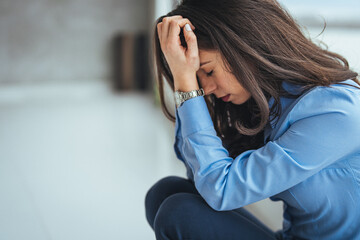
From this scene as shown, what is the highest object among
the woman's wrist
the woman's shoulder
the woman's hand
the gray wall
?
the woman's hand

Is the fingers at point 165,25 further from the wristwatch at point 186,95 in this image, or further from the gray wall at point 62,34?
the gray wall at point 62,34

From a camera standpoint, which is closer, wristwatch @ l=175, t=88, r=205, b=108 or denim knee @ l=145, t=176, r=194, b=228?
wristwatch @ l=175, t=88, r=205, b=108

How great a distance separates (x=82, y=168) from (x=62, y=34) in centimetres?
277

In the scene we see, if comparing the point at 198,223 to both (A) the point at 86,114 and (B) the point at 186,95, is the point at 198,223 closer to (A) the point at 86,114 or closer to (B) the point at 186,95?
(B) the point at 186,95

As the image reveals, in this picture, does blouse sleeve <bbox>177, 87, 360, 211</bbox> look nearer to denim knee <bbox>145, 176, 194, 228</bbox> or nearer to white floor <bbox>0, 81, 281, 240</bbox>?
denim knee <bbox>145, 176, 194, 228</bbox>

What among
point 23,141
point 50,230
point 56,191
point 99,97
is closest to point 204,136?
point 50,230

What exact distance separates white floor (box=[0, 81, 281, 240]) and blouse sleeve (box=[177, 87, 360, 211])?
81 centimetres

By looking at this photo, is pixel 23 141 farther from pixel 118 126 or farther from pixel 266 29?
pixel 266 29

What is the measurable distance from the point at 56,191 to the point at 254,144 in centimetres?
127

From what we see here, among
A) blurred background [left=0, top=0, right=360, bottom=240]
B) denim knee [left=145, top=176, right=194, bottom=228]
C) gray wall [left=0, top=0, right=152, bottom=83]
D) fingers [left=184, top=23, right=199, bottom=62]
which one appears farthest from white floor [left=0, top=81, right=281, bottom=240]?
fingers [left=184, top=23, right=199, bottom=62]

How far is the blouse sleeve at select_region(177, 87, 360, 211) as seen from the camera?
852mm

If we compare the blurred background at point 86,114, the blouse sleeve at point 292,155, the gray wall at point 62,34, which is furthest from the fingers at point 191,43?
the gray wall at point 62,34

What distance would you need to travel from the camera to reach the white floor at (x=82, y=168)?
172 cm

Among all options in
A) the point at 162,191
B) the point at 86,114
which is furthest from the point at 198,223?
the point at 86,114
